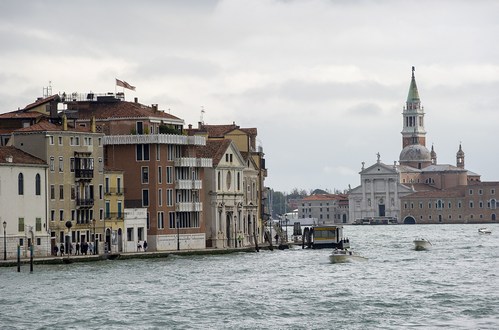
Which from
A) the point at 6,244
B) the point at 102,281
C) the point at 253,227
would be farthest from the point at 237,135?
the point at 102,281

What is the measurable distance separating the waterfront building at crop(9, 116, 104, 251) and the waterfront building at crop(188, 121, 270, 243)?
17251mm

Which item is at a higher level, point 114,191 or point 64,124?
point 64,124

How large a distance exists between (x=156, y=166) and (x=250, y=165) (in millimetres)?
14166

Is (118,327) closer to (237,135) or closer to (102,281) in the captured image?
(102,281)

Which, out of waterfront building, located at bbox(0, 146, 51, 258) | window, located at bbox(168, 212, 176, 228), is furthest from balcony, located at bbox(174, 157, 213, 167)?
waterfront building, located at bbox(0, 146, 51, 258)

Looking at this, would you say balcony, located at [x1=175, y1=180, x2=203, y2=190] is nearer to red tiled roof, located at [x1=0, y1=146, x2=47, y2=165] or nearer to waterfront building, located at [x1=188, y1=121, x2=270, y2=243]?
waterfront building, located at [x1=188, y1=121, x2=270, y2=243]

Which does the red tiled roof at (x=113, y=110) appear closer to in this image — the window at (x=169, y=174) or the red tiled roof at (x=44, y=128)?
the window at (x=169, y=174)

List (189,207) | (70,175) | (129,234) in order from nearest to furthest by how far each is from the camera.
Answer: (70,175) < (129,234) < (189,207)

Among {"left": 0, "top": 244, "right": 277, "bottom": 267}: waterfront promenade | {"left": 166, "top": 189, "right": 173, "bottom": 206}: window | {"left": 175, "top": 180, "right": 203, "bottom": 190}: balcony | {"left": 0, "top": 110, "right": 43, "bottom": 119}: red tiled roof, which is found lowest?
{"left": 0, "top": 244, "right": 277, "bottom": 267}: waterfront promenade

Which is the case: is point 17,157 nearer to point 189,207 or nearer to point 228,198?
point 189,207

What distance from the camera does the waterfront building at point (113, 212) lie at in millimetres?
77750

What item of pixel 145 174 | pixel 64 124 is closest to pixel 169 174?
pixel 145 174

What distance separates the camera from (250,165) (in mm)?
95500

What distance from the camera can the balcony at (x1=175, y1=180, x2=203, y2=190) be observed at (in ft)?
274
